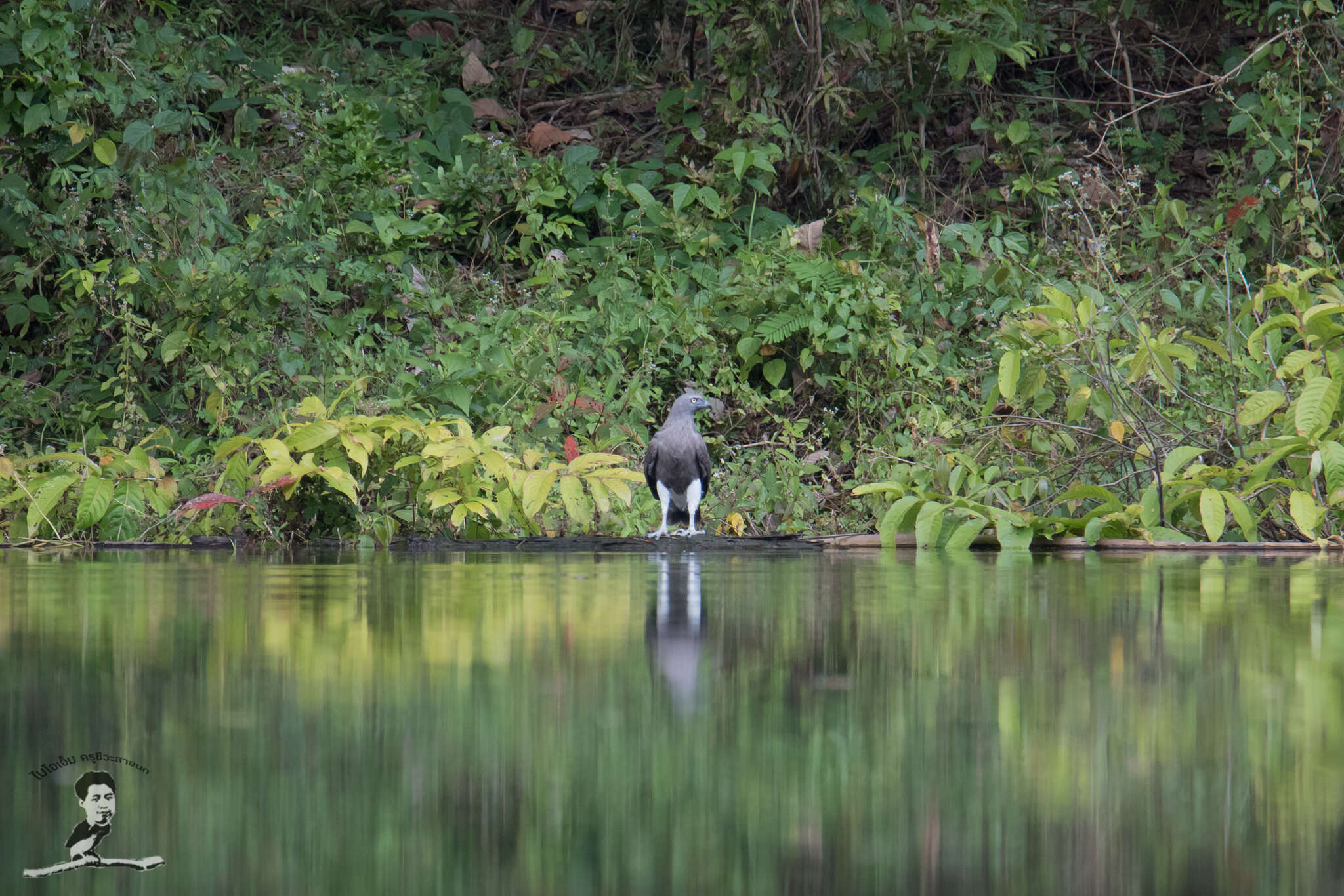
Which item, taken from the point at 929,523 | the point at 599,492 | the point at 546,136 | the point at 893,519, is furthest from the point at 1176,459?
the point at 546,136

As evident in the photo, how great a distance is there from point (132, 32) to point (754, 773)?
9.59 metres

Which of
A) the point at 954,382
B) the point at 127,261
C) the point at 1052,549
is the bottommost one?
the point at 1052,549

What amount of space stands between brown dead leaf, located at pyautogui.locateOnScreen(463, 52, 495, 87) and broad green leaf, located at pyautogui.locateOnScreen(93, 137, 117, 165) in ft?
9.77

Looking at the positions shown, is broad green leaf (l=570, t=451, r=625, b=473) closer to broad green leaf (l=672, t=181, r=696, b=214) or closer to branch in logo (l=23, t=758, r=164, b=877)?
broad green leaf (l=672, t=181, r=696, b=214)

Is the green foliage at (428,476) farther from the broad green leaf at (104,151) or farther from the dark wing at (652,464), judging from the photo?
the broad green leaf at (104,151)

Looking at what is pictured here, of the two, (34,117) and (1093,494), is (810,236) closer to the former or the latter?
(1093,494)

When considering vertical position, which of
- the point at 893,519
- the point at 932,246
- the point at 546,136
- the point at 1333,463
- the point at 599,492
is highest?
the point at 546,136

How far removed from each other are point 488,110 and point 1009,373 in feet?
18.7

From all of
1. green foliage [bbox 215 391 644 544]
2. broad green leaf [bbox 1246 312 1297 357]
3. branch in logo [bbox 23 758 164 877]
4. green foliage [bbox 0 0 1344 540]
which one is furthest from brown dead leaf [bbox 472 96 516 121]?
branch in logo [bbox 23 758 164 877]

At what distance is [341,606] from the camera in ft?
10.4

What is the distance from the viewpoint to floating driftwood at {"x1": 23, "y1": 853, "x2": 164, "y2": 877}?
1083mm

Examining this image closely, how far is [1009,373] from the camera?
5.88m

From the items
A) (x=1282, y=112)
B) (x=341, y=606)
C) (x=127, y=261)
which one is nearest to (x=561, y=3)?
(x=127, y=261)

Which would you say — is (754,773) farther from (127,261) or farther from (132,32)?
(132,32)
